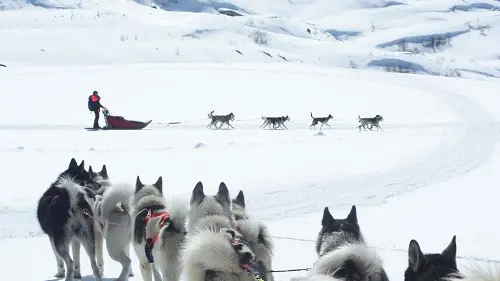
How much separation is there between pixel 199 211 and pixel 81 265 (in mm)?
1954

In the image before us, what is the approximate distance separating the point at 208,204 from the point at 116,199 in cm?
119

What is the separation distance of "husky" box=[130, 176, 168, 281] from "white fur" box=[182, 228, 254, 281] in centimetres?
116

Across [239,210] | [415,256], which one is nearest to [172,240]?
[239,210]

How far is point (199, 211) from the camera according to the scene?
3.82 meters

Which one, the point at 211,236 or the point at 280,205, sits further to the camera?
the point at 280,205

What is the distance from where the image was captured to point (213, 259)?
2846 millimetres

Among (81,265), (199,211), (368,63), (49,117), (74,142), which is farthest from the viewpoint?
(368,63)

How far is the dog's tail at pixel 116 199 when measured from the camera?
4.63 metres

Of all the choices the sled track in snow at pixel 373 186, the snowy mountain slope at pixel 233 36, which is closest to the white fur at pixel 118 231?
the sled track in snow at pixel 373 186

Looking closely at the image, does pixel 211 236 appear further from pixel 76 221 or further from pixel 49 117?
pixel 49 117

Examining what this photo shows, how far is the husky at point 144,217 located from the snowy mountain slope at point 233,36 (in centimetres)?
3051

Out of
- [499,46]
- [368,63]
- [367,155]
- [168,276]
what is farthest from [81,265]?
[499,46]

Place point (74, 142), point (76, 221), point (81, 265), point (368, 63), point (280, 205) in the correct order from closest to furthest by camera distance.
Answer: point (76, 221)
point (81, 265)
point (280, 205)
point (74, 142)
point (368, 63)

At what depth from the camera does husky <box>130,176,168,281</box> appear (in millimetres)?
4160
